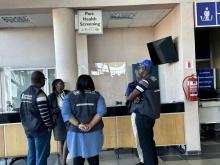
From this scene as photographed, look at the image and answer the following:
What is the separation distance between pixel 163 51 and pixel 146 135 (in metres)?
2.58

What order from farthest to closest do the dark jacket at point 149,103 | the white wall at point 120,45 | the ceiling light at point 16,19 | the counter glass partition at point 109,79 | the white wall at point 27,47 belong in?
the white wall at point 120,45, the white wall at point 27,47, the counter glass partition at point 109,79, the ceiling light at point 16,19, the dark jacket at point 149,103

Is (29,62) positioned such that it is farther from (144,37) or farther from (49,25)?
(144,37)

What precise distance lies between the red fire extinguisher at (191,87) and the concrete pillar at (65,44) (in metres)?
2.02

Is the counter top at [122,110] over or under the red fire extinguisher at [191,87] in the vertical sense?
under

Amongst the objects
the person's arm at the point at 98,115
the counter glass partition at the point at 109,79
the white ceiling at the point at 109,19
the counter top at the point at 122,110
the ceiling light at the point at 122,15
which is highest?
the ceiling light at the point at 122,15

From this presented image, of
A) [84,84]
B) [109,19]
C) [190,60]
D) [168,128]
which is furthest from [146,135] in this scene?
[109,19]

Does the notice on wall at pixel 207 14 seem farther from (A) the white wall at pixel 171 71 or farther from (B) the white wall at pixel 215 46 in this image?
(B) the white wall at pixel 215 46

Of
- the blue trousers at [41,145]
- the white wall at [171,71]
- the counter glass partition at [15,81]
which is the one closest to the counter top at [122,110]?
the white wall at [171,71]

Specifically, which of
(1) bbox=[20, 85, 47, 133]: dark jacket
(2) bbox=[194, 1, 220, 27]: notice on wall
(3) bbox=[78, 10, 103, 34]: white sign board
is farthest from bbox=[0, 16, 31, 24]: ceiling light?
(1) bbox=[20, 85, 47, 133]: dark jacket

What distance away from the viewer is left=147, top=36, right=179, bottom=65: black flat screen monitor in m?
6.97

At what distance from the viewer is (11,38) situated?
962cm

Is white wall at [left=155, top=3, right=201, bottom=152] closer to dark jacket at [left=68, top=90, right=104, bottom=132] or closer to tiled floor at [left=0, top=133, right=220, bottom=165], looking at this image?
tiled floor at [left=0, top=133, right=220, bottom=165]

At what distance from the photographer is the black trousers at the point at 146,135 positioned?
495 cm

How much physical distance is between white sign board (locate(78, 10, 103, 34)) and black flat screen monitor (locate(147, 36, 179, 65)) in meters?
1.29
